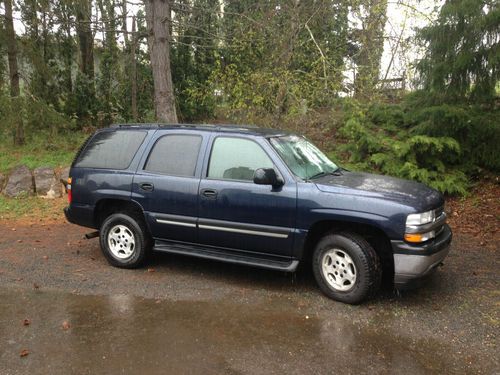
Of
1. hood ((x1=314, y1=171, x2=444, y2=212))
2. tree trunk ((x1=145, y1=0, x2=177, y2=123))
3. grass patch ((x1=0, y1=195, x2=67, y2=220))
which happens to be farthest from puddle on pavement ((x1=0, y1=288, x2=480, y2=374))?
tree trunk ((x1=145, y1=0, x2=177, y2=123))

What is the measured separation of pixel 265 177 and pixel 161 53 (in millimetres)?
6800

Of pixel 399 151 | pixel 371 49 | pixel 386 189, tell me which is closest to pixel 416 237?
pixel 386 189

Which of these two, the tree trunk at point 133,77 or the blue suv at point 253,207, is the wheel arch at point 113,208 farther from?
the tree trunk at point 133,77

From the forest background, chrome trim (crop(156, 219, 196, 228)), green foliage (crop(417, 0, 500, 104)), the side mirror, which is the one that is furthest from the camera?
the forest background

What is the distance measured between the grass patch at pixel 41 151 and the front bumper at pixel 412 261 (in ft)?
29.4

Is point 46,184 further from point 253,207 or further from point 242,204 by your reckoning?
point 253,207

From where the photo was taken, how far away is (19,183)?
411 inches

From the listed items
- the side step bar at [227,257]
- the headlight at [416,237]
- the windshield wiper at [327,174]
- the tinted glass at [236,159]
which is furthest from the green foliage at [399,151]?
the side step bar at [227,257]

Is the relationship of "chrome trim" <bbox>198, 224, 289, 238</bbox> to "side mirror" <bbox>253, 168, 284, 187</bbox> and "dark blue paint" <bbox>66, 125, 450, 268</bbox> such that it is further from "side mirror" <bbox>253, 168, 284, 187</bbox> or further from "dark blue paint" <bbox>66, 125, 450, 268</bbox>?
"side mirror" <bbox>253, 168, 284, 187</bbox>

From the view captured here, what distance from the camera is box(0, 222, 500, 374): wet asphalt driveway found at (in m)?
3.74

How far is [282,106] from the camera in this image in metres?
10.8

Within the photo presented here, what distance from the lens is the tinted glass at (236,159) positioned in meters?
5.27

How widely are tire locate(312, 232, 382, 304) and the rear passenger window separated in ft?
6.07

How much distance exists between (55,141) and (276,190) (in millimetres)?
9655
